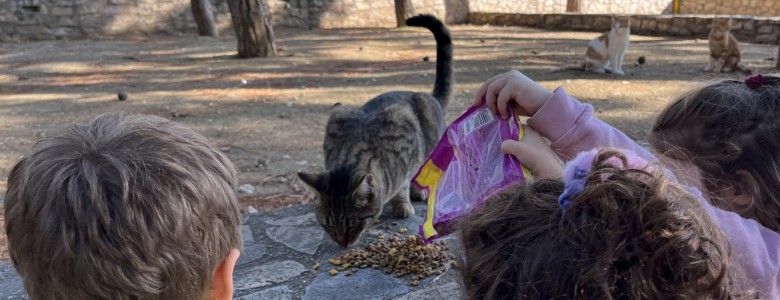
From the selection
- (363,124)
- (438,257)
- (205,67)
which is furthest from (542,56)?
(438,257)

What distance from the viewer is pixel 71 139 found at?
1186mm

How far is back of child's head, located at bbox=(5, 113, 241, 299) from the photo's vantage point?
110 centimetres

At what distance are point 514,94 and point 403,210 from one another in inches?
75.9

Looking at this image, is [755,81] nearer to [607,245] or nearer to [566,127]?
[566,127]

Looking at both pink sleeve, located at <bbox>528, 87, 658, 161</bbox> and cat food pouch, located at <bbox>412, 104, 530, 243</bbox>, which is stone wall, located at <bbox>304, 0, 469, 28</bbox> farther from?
pink sleeve, located at <bbox>528, 87, 658, 161</bbox>

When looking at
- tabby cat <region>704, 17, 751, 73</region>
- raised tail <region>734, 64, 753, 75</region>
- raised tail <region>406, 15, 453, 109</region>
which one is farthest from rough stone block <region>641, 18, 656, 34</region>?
raised tail <region>406, 15, 453, 109</region>

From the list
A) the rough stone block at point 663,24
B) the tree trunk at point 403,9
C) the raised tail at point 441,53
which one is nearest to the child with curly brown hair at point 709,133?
the raised tail at point 441,53

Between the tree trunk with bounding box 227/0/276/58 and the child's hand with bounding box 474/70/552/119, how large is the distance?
811cm

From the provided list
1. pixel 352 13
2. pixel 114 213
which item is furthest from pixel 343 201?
pixel 352 13

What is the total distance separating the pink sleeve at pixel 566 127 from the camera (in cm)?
168

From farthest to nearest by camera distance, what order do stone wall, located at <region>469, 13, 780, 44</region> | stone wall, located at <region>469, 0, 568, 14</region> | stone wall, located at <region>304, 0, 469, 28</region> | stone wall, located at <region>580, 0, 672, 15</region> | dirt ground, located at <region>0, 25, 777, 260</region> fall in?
stone wall, located at <region>580, 0, 672, 15</region>
stone wall, located at <region>469, 0, 568, 14</region>
stone wall, located at <region>304, 0, 469, 28</region>
stone wall, located at <region>469, 13, 780, 44</region>
dirt ground, located at <region>0, 25, 777, 260</region>

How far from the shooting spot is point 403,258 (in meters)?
2.82

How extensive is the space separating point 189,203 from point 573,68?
25.8 ft

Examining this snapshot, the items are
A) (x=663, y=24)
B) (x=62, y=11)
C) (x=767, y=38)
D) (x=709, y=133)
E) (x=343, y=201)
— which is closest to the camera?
(x=709, y=133)
